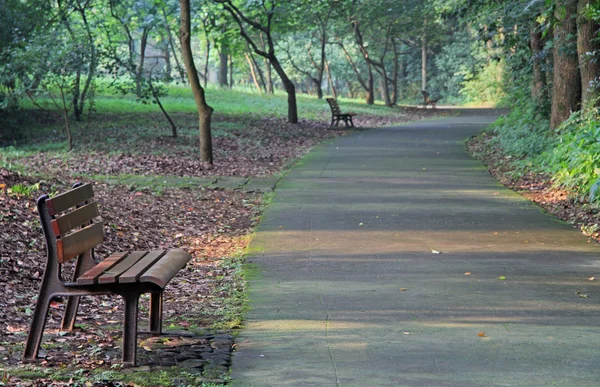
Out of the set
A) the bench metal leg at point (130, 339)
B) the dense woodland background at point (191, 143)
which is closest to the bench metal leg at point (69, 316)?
the dense woodland background at point (191, 143)

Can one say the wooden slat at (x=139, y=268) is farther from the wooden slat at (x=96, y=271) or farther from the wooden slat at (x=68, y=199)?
the wooden slat at (x=68, y=199)

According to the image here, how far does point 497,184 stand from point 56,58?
994 centimetres

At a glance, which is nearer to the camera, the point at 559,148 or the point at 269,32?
the point at 559,148

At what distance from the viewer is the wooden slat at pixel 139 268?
463 cm

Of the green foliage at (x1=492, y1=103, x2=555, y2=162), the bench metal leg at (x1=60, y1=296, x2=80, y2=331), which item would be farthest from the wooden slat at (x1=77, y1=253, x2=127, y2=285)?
the green foliage at (x1=492, y1=103, x2=555, y2=162)

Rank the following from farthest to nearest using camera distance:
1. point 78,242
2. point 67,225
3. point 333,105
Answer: point 333,105 → point 78,242 → point 67,225

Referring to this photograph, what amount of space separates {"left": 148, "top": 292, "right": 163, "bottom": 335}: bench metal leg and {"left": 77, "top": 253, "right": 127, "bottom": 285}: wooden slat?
362mm

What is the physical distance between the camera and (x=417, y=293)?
6.51 m

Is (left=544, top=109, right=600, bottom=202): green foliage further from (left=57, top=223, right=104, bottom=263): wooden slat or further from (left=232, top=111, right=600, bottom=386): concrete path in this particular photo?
(left=57, top=223, right=104, bottom=263): wooden slat

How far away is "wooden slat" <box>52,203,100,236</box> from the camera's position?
15.7 ft

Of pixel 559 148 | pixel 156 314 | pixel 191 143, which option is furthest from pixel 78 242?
pixel 191 143

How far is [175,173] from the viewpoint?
15.1m

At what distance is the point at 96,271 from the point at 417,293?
9.10 ft

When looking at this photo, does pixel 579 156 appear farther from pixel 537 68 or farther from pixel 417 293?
pixel 537 68
